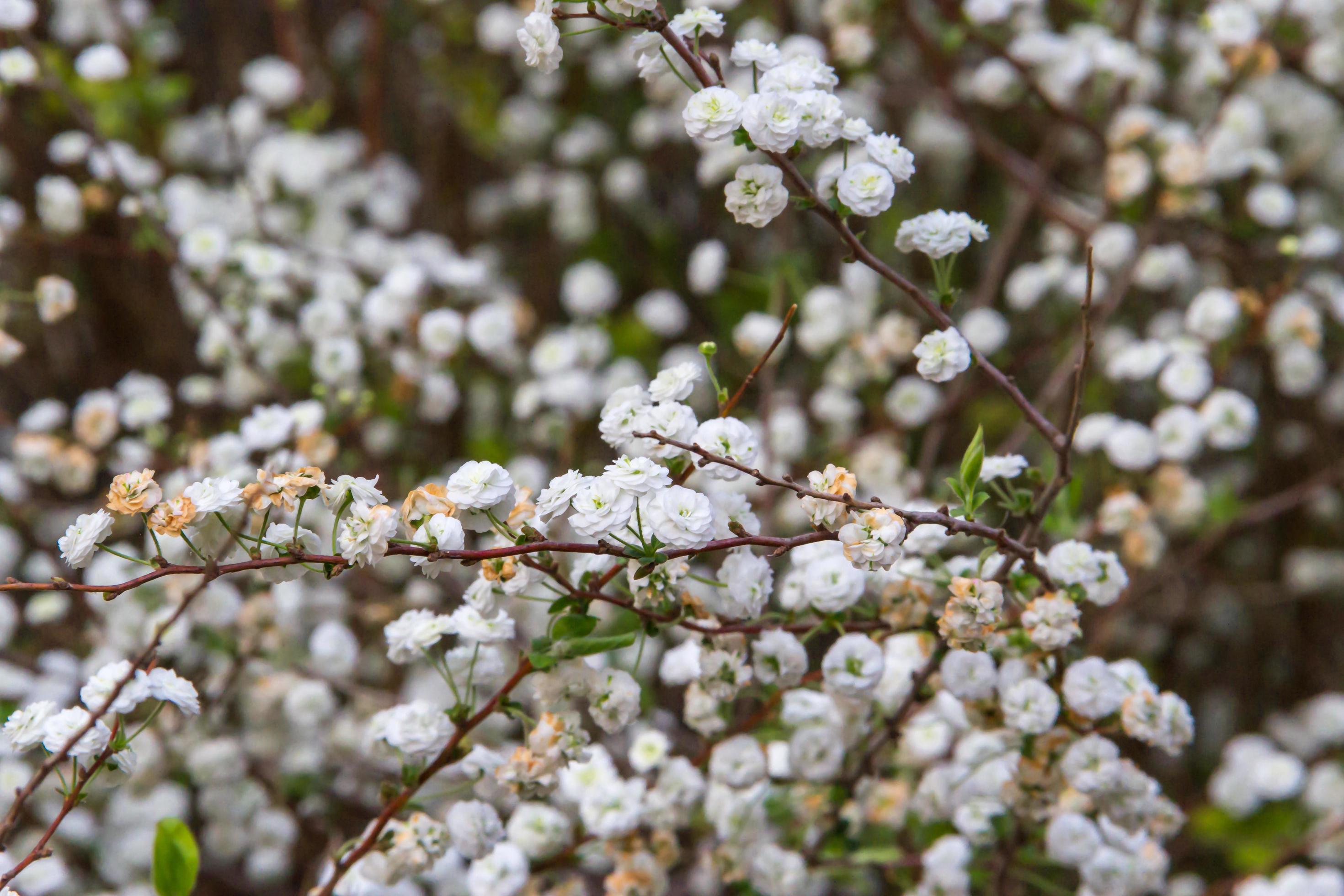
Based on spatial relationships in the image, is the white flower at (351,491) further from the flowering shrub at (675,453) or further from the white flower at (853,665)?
the white flower at (853,665)

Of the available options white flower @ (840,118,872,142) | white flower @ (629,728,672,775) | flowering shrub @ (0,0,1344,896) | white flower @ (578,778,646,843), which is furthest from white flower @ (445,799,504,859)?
white flower @ (840,118,872,142)

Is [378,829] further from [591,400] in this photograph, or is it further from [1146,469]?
[1146,469]

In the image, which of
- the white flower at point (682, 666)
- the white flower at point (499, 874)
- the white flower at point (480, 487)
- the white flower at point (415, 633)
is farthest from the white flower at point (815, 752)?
the white flower at point (480, 487)

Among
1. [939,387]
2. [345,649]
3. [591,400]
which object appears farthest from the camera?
[939,387]

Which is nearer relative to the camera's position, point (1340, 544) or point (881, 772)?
point (881, 772)

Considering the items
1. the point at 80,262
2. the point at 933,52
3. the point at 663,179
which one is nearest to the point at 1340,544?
the point at 933,52

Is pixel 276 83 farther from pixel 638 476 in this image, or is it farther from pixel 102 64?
pixel 638 476

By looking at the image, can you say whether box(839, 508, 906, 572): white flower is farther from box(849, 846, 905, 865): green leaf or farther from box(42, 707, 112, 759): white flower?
box(42, 707, 112, 759): white flower
